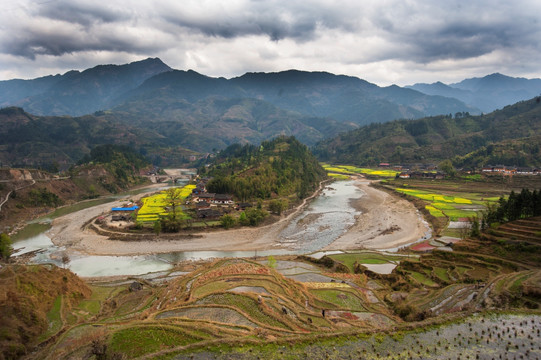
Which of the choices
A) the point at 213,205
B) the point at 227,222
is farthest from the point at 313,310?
the point at 213,205

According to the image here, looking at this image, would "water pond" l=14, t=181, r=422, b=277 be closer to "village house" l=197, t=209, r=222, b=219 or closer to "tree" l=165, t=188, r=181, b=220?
"tree" l=165, t=188, r=181, b=220

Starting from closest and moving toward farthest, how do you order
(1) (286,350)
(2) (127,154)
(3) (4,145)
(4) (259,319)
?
(1) (286,350), (4) (259,319), (2) (127,154), (3) (4,145)

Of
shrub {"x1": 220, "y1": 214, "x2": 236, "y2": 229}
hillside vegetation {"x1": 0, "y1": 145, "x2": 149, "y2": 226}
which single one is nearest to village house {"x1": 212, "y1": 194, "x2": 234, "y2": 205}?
shrub {"x1": 220, "y1": 214, "x2": 236, "y2": 229}

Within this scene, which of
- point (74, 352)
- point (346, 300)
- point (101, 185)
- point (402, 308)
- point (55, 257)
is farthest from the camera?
point (101, 185)

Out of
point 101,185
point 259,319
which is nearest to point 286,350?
point 259,319

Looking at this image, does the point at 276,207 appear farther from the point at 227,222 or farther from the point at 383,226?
the point at 383,226

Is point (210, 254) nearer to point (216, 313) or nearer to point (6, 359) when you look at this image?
point (216, 313)
